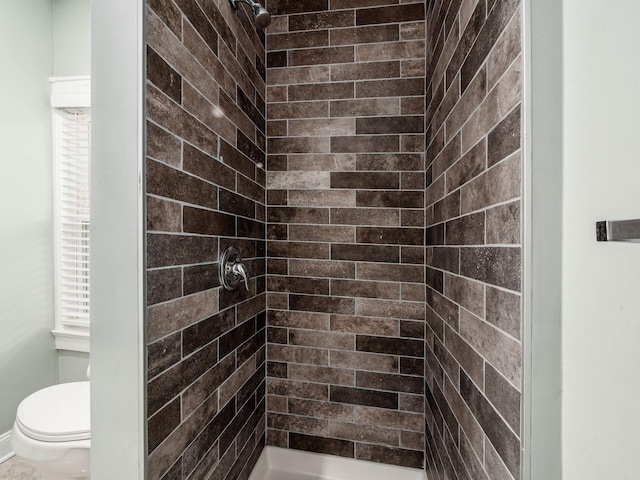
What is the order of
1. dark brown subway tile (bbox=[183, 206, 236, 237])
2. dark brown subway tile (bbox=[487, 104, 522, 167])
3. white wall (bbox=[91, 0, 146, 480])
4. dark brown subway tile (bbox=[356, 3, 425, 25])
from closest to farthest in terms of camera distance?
dark brown subway tile (bbox=[487, 104, 522, 167]), white wall (bbox=[91, 0, 146, 480]), dark brown subway tile (bbox=[183, 206, 236, 237]), dark brown subway tile (bbox=[356, 3, 425, 25])

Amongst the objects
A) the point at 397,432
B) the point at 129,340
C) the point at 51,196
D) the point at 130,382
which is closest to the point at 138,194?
the point at 129,340

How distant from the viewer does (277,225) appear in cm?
169

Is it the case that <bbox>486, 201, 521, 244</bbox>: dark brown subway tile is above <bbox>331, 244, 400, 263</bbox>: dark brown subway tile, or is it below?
above

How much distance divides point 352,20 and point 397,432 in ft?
7.03

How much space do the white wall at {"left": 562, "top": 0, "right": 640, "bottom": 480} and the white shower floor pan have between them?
1.28 meters

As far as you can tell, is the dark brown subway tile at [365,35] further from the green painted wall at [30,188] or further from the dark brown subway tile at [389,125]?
the green painted wall at [30,188]

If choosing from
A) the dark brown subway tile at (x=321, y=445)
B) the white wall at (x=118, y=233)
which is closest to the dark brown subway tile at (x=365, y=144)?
the white wall at (x=118, y=233)

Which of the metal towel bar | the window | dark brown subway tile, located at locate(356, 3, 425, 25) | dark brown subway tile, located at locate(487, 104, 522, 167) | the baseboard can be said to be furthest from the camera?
the window

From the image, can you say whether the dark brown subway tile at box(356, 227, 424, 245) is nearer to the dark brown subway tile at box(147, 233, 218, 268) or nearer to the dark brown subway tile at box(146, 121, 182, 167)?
the dark brown subway tile at box(147, 233, 218, 268)

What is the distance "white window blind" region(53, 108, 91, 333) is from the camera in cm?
211

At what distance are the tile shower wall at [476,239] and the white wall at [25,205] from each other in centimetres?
249

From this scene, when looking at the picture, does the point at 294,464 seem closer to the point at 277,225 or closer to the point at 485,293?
the point at 277,225

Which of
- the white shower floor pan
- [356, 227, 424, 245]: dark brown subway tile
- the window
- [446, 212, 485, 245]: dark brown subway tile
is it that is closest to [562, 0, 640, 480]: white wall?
[446, 212, 485, 245]: dark brown subway tile

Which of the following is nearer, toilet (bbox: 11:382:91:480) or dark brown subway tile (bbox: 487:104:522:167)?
dark brown subway tile (bbox: 487:104:522:167)
